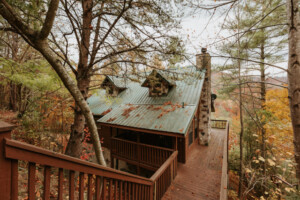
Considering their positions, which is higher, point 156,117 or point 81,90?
point 81,90

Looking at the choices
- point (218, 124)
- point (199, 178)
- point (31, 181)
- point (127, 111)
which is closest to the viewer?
point (31, 181)

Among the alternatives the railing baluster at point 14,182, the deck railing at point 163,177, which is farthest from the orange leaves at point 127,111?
the railing baluster at point 14,182

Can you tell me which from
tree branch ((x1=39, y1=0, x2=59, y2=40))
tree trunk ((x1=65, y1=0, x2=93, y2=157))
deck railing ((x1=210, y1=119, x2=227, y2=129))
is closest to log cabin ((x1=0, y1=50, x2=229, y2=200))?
tree trunk ((x1=65, y1=0, x2=93, y2=157))

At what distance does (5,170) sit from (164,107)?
24.1ft

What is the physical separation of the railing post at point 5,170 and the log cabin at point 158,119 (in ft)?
14.0

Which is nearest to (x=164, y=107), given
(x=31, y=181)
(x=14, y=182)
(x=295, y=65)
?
(x=295, y=65)

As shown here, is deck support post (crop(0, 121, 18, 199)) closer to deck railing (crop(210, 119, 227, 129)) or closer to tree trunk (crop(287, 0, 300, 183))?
tree trunk (crop(287, 0, 300, 183))

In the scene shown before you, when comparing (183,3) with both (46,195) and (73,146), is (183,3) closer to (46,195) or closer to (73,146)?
(46,195)

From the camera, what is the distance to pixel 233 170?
1039 cm

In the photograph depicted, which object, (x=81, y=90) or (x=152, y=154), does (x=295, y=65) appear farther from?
(x=152, y=154)

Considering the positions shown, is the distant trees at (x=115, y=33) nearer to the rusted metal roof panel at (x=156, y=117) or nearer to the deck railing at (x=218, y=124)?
the rusted metal roof panel at (x=156, y=117)

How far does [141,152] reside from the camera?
7.53 m

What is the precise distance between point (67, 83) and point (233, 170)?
13.1 m

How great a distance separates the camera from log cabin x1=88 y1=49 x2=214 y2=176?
19.8ft
